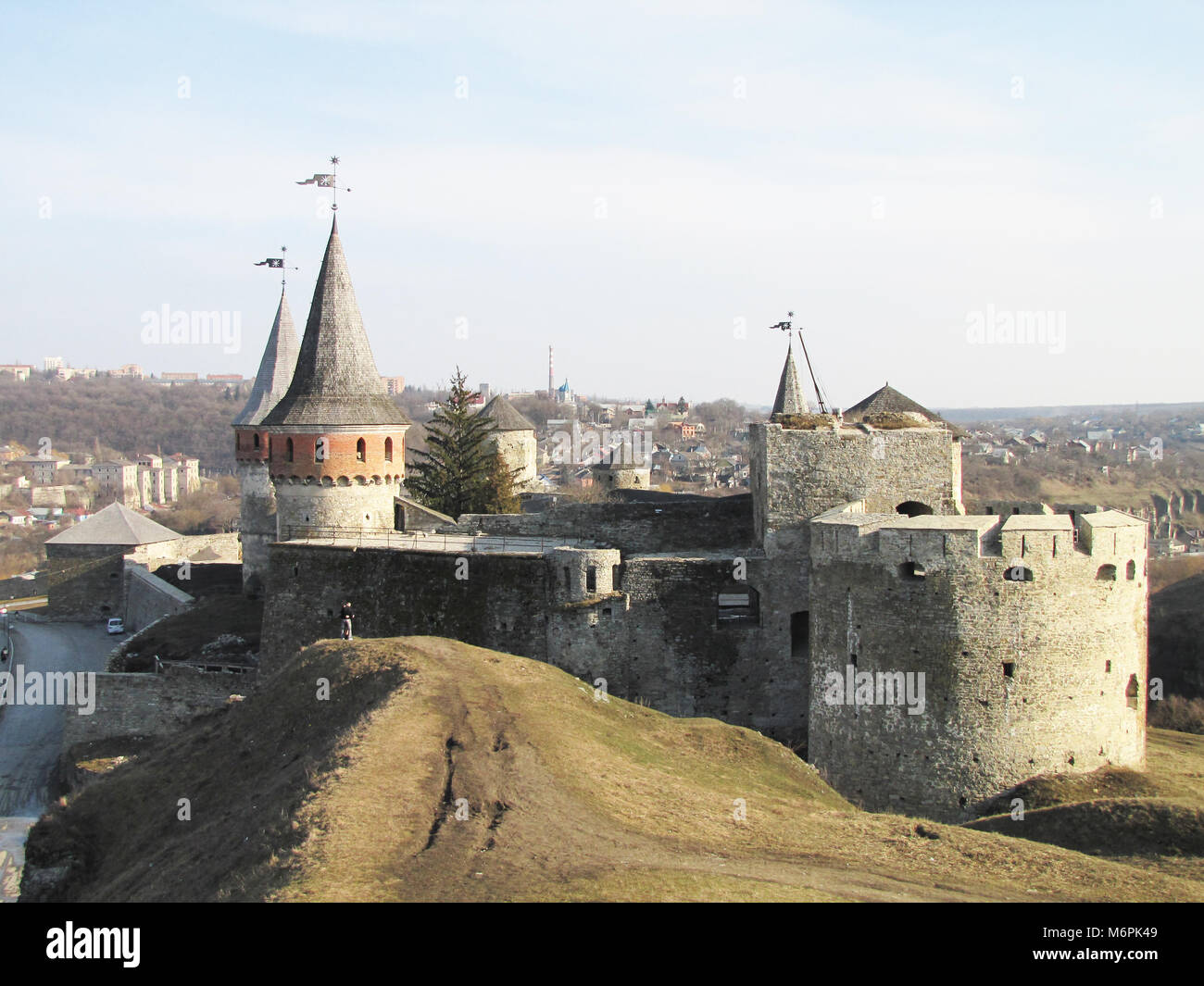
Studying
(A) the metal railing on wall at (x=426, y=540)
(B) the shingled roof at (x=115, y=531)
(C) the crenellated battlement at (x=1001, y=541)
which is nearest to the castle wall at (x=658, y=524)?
(A) the metal railing on wall at (x=426, y=540)

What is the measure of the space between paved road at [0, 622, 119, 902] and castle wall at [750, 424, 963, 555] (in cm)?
1691

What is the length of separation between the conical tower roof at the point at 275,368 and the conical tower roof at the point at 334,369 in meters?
8.09

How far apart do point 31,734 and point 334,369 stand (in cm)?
1587

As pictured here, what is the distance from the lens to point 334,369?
2927cm

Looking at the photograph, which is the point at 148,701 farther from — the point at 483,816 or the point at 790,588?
the point at 483,816

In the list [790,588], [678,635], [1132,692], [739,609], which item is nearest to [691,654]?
[678,635]

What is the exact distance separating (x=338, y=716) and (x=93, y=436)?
170 meters

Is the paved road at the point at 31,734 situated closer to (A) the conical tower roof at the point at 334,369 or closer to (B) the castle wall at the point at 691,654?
(A) the conical tower roof at the point at 334,369

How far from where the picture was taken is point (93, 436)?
571ft

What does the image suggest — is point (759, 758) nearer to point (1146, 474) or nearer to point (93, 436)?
point (1146, 474)

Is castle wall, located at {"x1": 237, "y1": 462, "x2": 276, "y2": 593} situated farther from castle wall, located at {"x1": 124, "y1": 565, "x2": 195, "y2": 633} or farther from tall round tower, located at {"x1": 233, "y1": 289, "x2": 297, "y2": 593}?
castle wall, located at {"x1": 124, "y1": 565, "x2": 195, "y2": 633}

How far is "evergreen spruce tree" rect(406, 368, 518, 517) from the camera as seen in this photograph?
1577 inches

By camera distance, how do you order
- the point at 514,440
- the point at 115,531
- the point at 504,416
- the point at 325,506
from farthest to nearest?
the point at 504,416 → the point at 514,440 → the point at 115,531 → the point at 325,506

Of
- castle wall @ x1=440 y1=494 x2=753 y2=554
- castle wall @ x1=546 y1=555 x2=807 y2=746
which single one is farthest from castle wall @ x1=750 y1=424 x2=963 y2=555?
castle wall @ x1=440 y1=494 x2=753 y2=554
